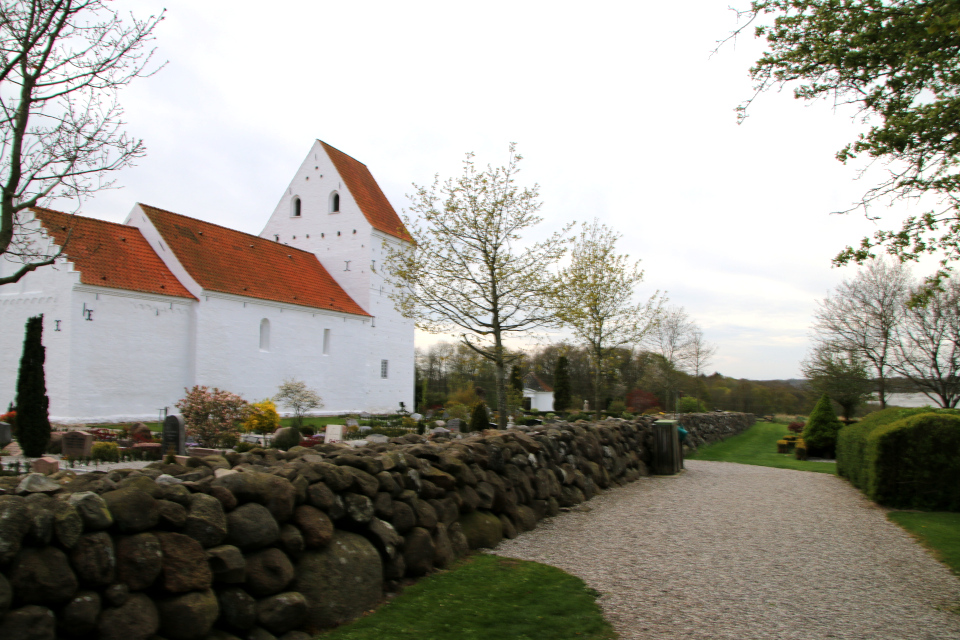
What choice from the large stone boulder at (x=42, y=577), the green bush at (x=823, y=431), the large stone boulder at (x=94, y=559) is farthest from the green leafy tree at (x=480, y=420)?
the large stone boulder at (x=42, y=577)

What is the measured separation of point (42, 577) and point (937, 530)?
28.4 ft

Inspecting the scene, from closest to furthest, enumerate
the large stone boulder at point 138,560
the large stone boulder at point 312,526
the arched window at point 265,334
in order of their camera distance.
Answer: the large stone boulder at point 138,560 → the large stone boulder at point 312,526 → the arched window at point 265,334

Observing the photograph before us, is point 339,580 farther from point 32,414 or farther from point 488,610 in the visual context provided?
point 32,414

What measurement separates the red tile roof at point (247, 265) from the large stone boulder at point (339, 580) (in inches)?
778

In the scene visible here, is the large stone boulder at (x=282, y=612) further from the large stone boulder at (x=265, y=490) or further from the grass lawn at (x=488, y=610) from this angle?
the large stone boulder at (x=265, y=490)

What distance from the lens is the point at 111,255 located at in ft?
66.0

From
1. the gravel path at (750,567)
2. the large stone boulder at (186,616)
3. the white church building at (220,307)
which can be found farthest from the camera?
the white church building at (220,307)

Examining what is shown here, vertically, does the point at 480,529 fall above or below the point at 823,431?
below

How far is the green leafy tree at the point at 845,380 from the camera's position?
27.9m

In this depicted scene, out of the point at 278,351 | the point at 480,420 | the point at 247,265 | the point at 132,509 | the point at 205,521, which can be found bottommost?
the point at 480,420

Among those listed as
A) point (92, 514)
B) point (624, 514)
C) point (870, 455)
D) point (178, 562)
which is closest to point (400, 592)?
point (178, 562)

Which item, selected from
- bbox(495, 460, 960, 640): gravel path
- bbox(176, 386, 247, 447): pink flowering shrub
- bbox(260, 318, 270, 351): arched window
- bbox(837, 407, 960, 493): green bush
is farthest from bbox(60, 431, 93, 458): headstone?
bbox(837, 407, 960, 493): green bush

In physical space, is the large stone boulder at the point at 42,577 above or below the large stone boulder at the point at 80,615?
above

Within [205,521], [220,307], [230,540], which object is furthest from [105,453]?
[220,307]
